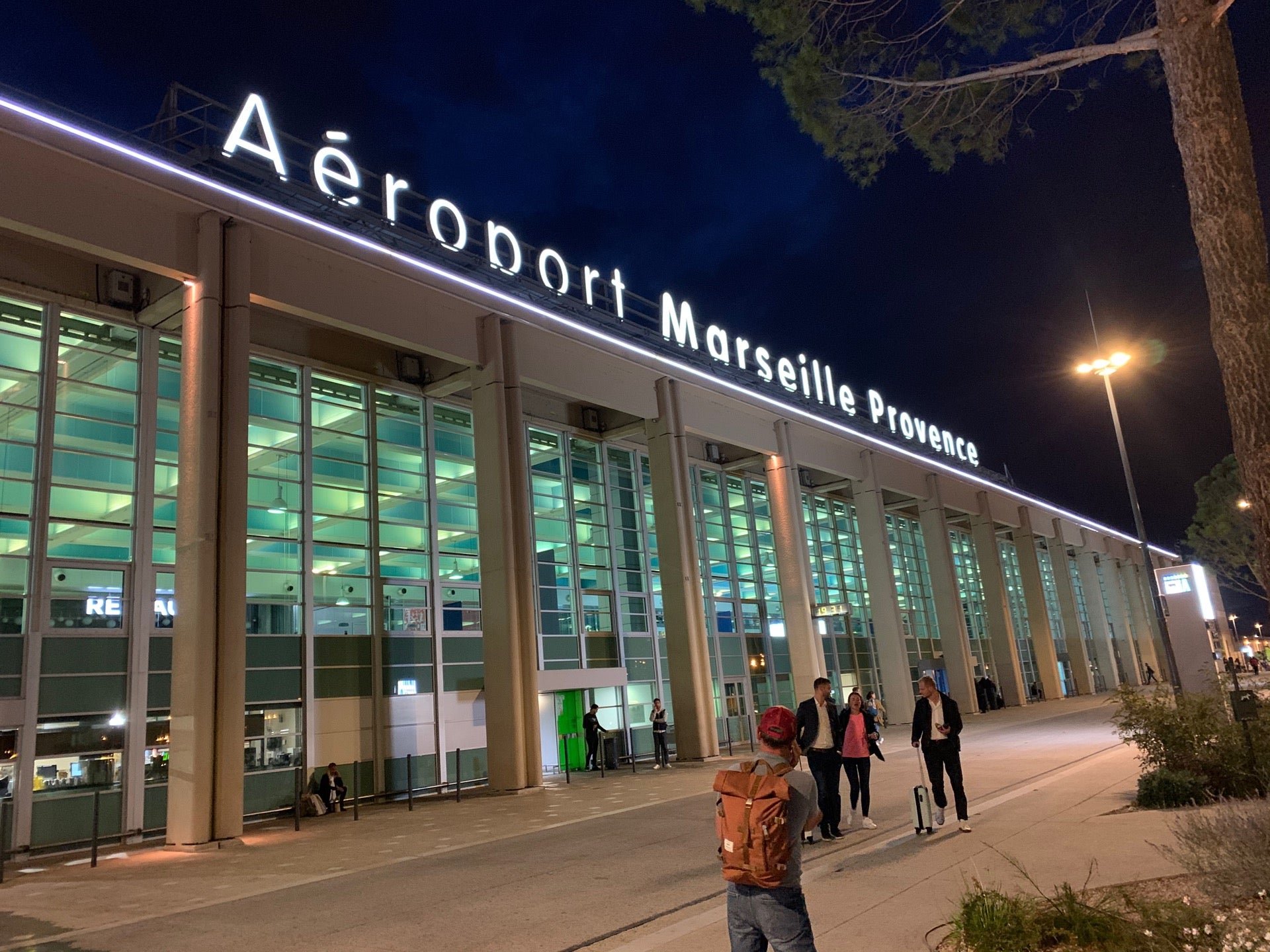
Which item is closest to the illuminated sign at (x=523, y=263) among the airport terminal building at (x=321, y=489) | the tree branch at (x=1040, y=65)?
the airport terminal building at (x=321, y=489)

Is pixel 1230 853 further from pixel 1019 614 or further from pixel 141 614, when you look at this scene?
pixel 1019 614

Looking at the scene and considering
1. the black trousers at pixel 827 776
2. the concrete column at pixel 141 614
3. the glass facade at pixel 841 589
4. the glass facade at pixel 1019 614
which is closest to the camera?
the black trousers at pixel 827 776

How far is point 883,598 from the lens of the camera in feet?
114

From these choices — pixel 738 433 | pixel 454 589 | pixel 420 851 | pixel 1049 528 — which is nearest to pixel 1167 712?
pixel 420 851

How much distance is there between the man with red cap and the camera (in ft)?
13.2

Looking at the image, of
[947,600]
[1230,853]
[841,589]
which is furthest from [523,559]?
[947,600]

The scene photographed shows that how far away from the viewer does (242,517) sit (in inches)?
595

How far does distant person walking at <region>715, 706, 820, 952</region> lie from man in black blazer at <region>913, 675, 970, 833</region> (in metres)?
6.40

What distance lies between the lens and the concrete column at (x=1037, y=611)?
4450 centimetres

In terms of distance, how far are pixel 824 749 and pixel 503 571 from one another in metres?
10.7

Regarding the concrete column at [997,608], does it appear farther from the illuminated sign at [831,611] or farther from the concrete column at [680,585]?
the concrete column at [680,585]

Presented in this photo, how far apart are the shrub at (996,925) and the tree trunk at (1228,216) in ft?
13.3

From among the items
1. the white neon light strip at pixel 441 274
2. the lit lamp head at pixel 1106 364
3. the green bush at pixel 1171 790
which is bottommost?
the green bush at pixel 1171 790

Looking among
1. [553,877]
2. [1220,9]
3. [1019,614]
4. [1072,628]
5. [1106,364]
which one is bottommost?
[553,877]
